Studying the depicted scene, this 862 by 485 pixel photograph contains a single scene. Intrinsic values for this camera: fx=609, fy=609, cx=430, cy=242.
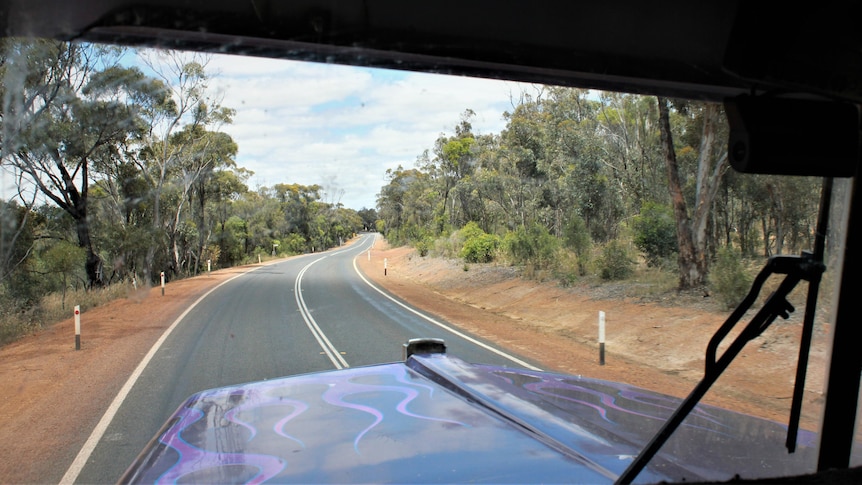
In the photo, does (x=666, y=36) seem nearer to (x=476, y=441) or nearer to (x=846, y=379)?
(x=846, y=379)

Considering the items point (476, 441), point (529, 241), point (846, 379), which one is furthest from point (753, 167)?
point (529, 241)

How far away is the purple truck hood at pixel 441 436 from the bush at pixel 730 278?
6645 mm

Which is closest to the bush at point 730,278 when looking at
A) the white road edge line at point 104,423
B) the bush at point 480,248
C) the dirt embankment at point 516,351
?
the dirt embankment at point 516,351

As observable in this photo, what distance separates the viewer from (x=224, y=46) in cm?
216

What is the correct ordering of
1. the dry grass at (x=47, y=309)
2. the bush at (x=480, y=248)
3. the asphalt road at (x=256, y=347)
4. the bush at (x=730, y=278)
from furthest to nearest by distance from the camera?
the bush at (x=480, y=248)
the dry grass at (x=47, y=309)
the bush at (x=730, y=278)
the asphalt road at (x=256, y=347)

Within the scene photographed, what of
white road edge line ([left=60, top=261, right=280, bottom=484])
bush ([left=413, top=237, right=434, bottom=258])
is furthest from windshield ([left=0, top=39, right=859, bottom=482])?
bush ([left=413, top=237, right=434, bottom=258])

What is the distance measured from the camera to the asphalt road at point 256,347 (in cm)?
663

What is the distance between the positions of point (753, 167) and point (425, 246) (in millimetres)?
40350

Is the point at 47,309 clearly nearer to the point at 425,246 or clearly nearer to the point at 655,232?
the point at 655,232

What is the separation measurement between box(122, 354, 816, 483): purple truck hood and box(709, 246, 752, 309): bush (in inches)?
Result: 262

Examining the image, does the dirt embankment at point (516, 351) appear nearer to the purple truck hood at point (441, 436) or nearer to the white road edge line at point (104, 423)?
the white road edge line at point (104, 423)

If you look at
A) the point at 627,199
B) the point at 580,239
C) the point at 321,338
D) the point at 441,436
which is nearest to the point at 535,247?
the point at 580,239

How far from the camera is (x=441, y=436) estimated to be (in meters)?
2.56

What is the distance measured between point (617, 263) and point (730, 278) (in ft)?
24.3
